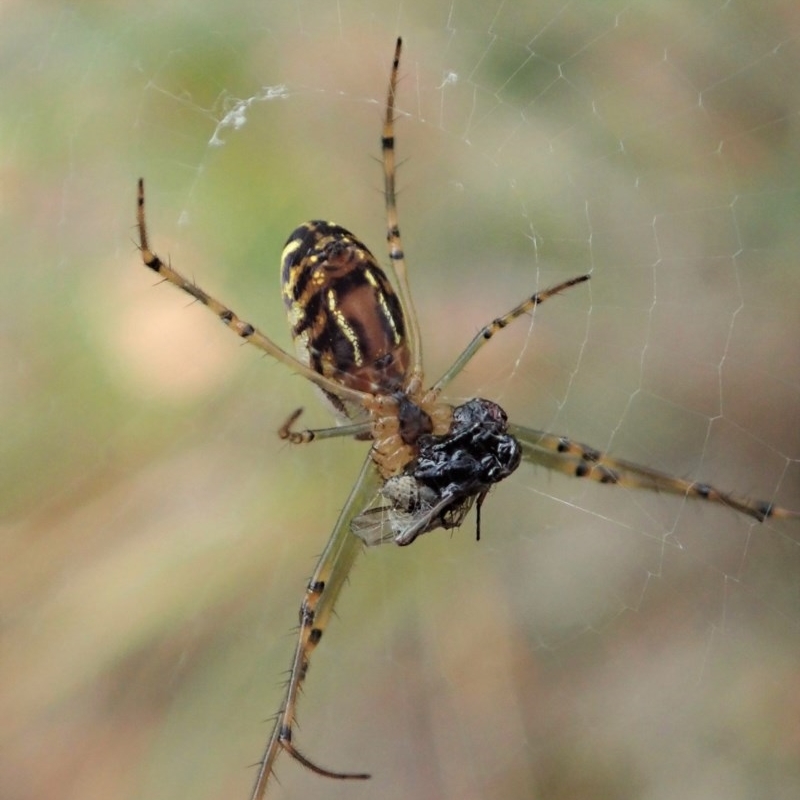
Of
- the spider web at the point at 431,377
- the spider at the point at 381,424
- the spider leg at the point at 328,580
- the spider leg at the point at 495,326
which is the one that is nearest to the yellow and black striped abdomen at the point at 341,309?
the spider at the point at 381,424

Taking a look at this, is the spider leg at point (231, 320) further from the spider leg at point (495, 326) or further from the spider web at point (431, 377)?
the spider web at point (431, 377)

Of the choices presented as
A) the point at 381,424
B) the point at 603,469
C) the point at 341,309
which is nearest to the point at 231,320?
the point at 341,309

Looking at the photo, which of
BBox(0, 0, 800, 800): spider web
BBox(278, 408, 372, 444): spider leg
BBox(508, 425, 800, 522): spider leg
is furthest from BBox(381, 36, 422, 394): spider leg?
BBox(0, 0, 800, 800): spider web

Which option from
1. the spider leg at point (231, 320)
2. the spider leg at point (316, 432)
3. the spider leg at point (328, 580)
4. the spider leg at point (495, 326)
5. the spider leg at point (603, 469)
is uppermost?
the spider leg at point (495, 326)

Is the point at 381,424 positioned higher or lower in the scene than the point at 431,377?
lower

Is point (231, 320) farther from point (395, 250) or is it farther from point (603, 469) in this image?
point (603, 469)

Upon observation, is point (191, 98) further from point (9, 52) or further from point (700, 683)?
point (700, 683)

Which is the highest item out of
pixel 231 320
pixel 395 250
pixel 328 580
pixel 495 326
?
pixel 395 250
